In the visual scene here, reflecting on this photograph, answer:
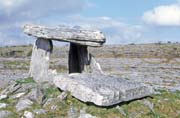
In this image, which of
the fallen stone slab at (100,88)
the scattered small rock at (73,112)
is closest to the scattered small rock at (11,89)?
the fallen stone slab at (100,88)

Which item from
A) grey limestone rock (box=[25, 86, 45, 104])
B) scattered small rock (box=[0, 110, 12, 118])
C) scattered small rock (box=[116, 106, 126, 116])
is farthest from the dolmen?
scattered small rock (box=[0, 110, 12, 118])

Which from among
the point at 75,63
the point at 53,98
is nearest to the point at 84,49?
the point at 75,63

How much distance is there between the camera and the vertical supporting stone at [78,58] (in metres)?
26.4

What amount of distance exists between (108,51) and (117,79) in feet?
216

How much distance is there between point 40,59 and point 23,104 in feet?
17.3

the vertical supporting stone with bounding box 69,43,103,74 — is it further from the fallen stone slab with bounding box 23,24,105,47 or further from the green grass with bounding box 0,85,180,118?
the green grass with bounding box 0,85,180,118

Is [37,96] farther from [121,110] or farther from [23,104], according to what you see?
[121,110]

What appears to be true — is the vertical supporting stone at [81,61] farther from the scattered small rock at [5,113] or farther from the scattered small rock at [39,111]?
the scattered small rock at [5,113]

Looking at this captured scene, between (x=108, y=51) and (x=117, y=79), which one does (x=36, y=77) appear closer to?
(x=117, y=79)

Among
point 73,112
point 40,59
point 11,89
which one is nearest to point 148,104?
point 73,112

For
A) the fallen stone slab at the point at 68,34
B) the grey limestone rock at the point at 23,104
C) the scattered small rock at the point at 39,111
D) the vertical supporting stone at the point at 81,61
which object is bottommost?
the scattered small rock at the point at 39,111

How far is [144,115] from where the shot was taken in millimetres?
20078

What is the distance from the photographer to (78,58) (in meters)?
27.3

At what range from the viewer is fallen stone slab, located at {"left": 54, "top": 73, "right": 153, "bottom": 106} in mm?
19781
